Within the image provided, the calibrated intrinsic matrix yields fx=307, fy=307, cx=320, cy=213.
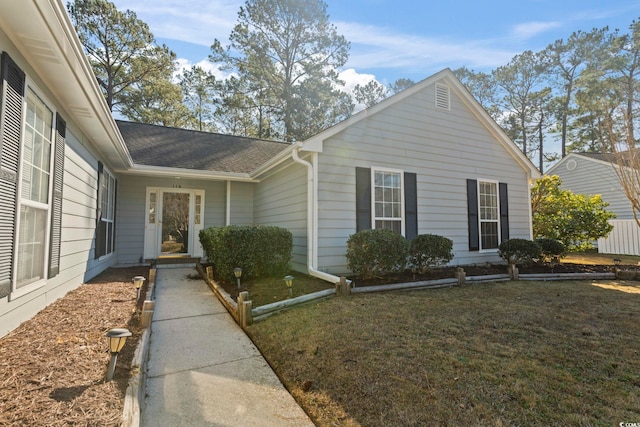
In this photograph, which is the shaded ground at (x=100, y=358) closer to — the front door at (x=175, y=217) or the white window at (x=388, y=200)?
the white window at (x=388, y=200)

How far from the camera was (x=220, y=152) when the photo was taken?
33.8 ft

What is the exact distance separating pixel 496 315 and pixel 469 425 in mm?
2593

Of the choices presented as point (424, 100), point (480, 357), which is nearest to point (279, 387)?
point (480, 357)

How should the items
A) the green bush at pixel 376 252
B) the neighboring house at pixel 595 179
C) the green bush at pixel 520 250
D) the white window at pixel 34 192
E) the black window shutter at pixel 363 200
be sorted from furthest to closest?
the neighboring house at pixel 595 179 → the green bush at pixel 520 250 → the black window shutter at pixel 363 200 → the green bush at pixel 376 252 → the white window at pixel 34 192

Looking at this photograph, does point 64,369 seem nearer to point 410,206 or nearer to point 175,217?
point 410,206

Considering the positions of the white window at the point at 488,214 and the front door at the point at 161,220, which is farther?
the front door at the point at 161,220

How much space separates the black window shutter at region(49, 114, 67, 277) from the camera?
367cm

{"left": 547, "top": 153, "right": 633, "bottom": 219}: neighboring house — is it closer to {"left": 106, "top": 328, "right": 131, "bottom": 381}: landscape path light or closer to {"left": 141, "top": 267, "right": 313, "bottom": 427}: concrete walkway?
{"left": 141, "top": 267, "right": 313, "bottom": 427}: concrete walkway

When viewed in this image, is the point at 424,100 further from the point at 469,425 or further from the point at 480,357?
the point at 469,425

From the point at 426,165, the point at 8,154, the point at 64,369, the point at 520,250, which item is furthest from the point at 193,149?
the point at 520,250

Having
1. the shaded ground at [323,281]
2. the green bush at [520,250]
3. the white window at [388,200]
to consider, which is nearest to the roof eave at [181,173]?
the shaded ground at [323,281]

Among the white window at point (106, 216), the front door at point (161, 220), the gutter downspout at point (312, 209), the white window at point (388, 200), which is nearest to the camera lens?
the gutter downspout at point (312, 209)

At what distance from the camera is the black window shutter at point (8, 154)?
2482 mm

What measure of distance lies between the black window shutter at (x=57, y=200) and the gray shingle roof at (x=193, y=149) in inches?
170
